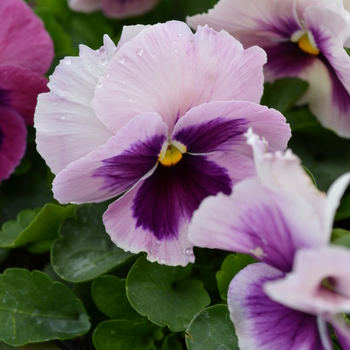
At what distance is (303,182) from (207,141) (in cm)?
19

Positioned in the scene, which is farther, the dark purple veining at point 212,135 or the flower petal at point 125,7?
the flower petal at point 125,7

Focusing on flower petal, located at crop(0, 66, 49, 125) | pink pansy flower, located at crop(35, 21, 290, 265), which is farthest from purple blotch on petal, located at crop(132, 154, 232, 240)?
flower petal, located at crop(0, 66, 49, 125)

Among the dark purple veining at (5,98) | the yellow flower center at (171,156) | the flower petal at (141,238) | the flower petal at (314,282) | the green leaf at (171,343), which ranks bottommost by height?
the green leaf at (171,343)

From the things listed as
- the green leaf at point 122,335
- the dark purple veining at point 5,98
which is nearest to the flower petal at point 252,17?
the dark purple veining at point 5,98

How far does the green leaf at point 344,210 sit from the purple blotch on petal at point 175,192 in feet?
0.66

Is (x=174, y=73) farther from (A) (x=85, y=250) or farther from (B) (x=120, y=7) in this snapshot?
(B) (x=120, y=7)

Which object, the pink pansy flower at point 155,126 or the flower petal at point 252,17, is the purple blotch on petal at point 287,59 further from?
the pink pansy flower at point 155,126

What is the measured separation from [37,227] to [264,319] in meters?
0.33

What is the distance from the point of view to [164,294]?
21.0 inches

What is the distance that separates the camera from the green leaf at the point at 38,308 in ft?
1.81

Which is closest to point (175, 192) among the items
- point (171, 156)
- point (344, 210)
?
point (171, 156)

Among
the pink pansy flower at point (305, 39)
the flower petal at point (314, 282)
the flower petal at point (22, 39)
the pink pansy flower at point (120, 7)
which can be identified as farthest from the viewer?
the pink pansy flower at point (120, 7)

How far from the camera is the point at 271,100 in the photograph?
0.70m

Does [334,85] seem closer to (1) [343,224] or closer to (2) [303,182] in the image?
(1) [343,224]
